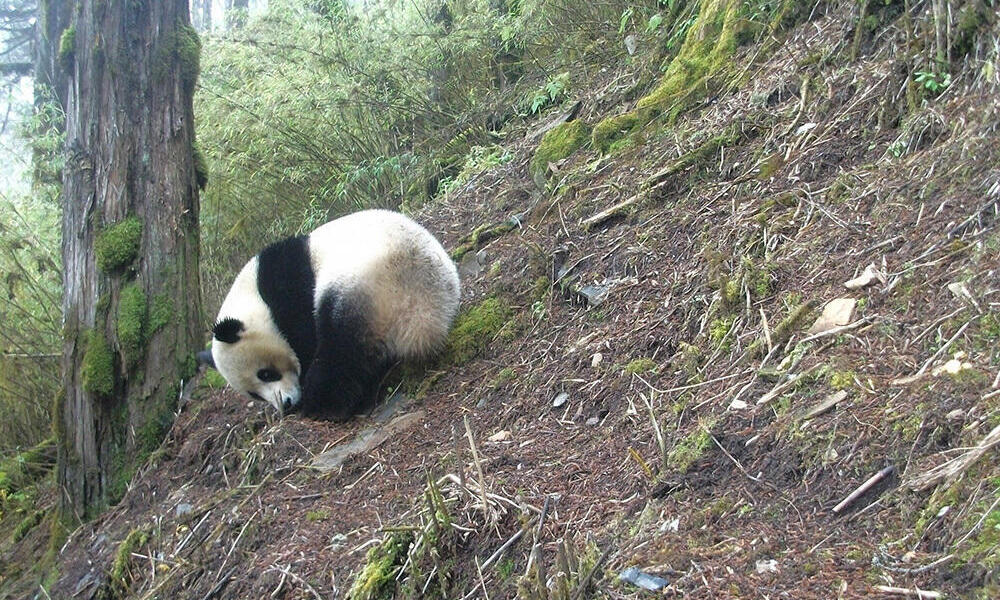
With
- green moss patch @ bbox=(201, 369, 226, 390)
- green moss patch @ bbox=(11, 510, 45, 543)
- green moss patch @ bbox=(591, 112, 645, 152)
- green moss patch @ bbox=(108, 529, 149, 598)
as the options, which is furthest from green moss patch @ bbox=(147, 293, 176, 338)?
green moss patch @ bbox=(591, 112, 645, 152)

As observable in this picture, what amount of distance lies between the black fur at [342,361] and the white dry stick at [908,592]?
3883 millimetres

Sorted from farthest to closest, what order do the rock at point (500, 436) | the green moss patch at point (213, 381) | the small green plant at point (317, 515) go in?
the green moss patch at point (213, 381) < the small green plant at point (317, 515) < the rock at point (500, 436)

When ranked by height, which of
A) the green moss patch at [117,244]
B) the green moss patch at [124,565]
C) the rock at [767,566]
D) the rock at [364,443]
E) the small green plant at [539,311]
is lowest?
the green moss patch at [124,565]

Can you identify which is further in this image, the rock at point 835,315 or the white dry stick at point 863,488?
the rock at point 835,315

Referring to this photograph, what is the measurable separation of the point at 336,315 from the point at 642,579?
11.0 ft

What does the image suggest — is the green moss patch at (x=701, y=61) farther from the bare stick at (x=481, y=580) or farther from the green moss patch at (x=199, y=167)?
the bare stick at (x=481, y=580)

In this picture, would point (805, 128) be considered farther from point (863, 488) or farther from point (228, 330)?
point (228, 330)

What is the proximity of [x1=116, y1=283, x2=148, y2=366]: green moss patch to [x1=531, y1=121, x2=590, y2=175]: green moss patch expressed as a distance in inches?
131

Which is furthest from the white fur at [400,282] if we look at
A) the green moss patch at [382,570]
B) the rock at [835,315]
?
the rock at [835,315]

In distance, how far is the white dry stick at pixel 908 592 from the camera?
2.28 m

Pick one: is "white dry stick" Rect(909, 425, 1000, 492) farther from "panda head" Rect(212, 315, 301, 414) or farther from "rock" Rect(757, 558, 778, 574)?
"panda head" Rect(212, 315, 301, 414)

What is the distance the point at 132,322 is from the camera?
626cm

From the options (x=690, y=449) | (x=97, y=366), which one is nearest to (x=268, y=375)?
(x=97, y=366)

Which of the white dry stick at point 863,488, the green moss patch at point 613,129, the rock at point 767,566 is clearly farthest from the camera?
the green moss patch at point 613,129
